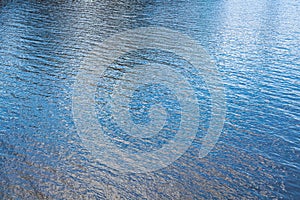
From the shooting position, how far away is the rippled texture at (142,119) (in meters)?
10.5

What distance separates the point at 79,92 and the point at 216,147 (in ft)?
22.0

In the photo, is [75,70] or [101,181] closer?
[101,181]

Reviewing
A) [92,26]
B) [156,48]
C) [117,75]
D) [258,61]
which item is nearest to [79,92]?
[117,75]

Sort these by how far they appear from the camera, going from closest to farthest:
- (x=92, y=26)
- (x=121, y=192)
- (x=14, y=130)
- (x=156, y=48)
→ (x=121, y=192), (x=14, y=130), (x=156, y=48), (x=92, y=26)

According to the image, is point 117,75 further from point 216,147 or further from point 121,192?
point 121,192

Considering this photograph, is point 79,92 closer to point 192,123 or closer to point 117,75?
point 117,75

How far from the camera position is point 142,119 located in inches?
572

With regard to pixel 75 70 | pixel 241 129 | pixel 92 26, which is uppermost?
pixel 241 129

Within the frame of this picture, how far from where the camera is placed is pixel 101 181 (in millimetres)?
10672

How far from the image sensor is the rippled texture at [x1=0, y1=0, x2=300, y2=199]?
10516mm

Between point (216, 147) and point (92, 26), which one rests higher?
point (216, 147)

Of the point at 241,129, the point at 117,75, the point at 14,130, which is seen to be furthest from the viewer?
the point at 117,75

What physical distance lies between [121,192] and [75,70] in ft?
34.5

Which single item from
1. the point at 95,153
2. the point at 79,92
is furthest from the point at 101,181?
the point at 79,92
